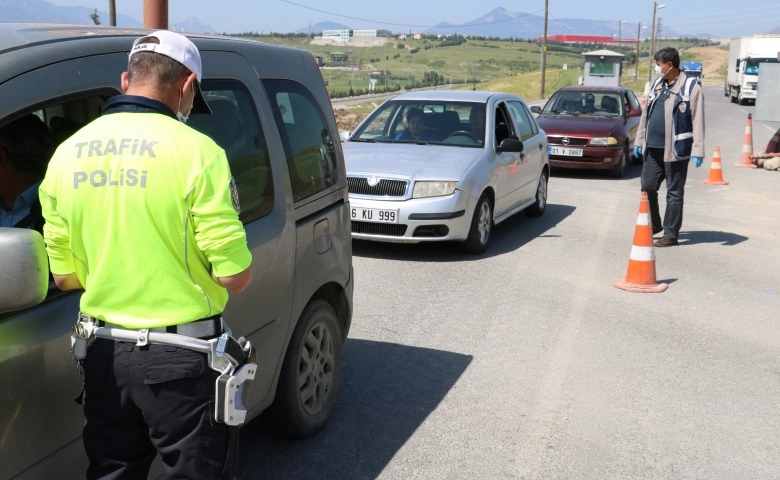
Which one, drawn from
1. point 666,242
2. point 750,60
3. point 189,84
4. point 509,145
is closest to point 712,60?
point 750,60

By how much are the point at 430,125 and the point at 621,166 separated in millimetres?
7199

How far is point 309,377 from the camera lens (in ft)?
14.3

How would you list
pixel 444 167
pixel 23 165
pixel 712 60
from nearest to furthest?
pixel 23 165 < pixel 444 167 < pixel 712 60

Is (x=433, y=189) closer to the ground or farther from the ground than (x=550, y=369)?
farther from the ground

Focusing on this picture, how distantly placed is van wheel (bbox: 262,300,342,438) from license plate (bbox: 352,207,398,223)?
403 cm

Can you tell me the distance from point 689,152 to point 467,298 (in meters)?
3.59

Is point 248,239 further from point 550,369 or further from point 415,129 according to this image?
point 415,129

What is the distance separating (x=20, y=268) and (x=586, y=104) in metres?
16.2

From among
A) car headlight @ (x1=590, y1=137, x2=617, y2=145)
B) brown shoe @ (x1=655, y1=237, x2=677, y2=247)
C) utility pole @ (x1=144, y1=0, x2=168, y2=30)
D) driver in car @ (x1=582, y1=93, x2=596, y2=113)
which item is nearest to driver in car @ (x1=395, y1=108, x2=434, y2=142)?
brown shoe @ (x1=655, y1=237, x2=677, y2=247)

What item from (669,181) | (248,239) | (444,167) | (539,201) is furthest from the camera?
(539,201)

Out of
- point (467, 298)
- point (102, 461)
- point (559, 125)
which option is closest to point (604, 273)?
point (467, 298)

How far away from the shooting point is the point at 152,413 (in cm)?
243

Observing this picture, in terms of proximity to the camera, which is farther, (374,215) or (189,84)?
(374,215)

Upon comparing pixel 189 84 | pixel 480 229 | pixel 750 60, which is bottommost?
pixel 480 229
